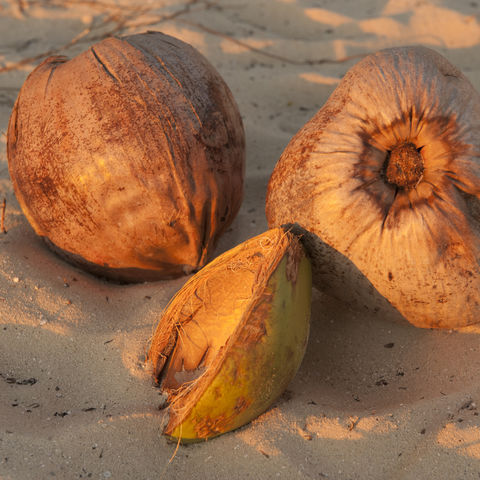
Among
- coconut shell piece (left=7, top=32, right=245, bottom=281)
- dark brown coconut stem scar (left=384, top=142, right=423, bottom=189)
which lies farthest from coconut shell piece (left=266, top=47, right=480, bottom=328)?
coconut shell piece (left=7, top=32, right=245, bottom=281)

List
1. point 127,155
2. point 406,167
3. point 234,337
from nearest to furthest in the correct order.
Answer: point 234,337
point 406,167
point 127,155

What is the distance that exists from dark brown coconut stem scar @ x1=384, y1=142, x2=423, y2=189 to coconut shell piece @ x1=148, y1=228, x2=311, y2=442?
44cm

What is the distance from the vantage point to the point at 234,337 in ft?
6.22

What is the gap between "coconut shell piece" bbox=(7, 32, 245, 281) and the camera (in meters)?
2.37

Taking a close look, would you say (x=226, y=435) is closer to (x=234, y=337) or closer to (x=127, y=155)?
(x=234, y=337)

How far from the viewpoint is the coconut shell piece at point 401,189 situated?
2.14m

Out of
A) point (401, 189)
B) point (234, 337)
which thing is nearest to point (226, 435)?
point (234, 337)

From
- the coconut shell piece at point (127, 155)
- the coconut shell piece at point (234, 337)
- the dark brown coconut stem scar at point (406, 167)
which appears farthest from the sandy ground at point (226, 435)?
the dark brown coconut stem scar at point (406, 167)

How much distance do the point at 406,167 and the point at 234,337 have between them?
0.90 m

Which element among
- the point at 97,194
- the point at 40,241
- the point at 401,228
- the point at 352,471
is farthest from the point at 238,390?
the point at 40,241

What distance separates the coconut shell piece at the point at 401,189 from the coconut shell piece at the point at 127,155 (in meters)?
0.42

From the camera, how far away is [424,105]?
216 cm

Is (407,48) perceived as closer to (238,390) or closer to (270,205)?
(270,205)

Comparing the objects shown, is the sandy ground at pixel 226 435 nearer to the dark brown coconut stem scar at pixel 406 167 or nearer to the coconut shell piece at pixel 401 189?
the coconut shell piece at pixel 401 189
